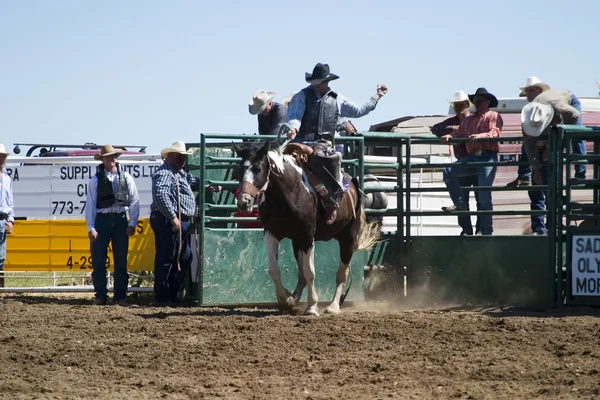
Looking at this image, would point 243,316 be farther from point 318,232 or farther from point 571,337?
point 571,337

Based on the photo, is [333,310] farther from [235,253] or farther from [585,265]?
[585,265]

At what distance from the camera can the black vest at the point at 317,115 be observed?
1079 centimetres

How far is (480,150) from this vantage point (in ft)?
36.9

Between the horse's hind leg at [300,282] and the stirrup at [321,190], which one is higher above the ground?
the stirrup at [321,190]

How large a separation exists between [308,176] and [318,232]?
611 mm

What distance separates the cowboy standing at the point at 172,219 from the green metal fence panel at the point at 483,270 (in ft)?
8.89

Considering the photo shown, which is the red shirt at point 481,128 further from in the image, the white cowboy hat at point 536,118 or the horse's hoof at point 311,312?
the horse's hoof at point 311,312

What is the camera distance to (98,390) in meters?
6.33

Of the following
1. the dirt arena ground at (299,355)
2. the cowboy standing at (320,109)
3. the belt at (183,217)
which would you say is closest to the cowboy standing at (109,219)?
the belt at (183,217)

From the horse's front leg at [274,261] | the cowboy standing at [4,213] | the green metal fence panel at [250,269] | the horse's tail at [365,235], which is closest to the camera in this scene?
the horse's front leg at [274,261]

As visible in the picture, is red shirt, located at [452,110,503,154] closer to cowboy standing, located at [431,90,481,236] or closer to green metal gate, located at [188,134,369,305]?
cowboy standing, located at [431,90,481,236]

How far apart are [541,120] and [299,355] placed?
4328 mm

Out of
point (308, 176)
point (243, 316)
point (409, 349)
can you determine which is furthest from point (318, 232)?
point (409, 349)

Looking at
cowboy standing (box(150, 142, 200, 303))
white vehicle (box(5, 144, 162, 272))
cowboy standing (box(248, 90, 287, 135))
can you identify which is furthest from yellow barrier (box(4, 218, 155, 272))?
cowboy standing (box(248, 90, 287, 135))
